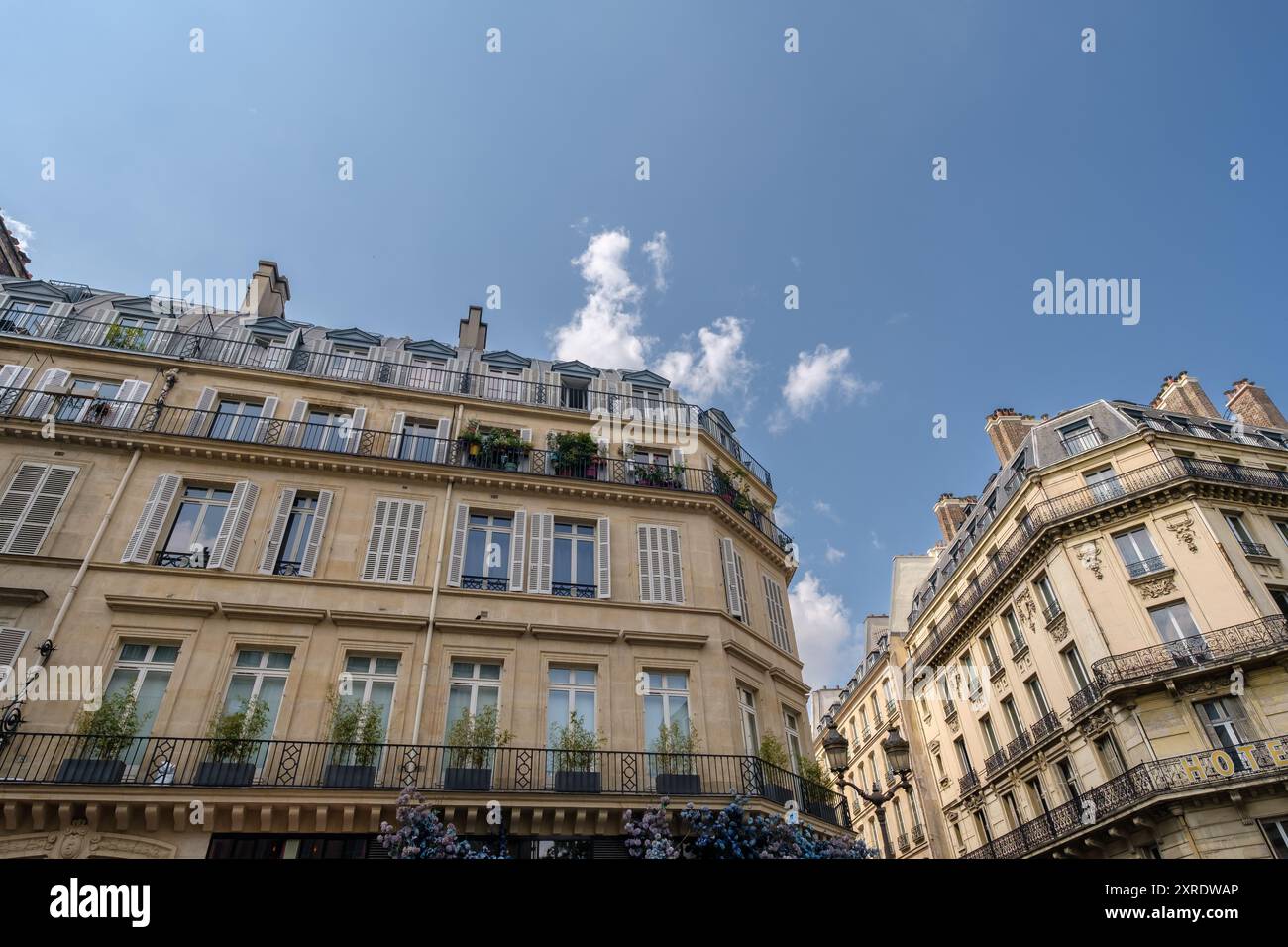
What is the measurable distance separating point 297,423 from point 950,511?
30198 mm

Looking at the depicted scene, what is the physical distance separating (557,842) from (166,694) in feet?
24.3

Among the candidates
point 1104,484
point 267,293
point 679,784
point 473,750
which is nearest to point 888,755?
point 679,784

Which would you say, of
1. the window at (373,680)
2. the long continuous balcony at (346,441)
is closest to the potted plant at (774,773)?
the long continuous balcony at (346,441)

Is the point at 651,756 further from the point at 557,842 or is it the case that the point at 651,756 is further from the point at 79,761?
the point at 79,761

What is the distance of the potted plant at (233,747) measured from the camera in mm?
11844

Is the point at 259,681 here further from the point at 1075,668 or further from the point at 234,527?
the point at 1075,668

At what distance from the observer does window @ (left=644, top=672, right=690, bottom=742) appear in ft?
46.6

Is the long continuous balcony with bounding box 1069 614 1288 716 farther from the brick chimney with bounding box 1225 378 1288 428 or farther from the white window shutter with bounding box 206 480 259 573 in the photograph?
the white window shutter with bounding box 206 480 259 573

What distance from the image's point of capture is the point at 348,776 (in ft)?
40.1

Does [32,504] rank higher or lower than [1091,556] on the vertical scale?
lower

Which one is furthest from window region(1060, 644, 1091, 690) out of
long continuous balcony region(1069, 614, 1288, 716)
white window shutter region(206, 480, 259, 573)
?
white window shutter region(206, 480, 259, 573)
